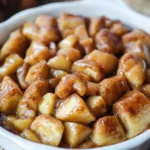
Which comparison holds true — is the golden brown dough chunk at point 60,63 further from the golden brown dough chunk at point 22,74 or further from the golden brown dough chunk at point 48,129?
the golden brown dough chunk at point 48,129

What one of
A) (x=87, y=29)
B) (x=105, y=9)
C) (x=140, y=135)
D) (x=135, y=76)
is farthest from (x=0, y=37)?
(x=140, y=135)

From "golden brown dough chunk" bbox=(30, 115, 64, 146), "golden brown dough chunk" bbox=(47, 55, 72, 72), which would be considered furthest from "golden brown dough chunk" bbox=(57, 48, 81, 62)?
"golden brown dough chunk" bbox=(30, 115, 64, 146)

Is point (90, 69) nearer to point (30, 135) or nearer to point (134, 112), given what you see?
point (134, 112)

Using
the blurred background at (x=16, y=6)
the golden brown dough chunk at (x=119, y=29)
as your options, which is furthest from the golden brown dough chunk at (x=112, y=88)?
the blurred background at (x=16, y=6)

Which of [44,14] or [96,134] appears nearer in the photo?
[96,134]

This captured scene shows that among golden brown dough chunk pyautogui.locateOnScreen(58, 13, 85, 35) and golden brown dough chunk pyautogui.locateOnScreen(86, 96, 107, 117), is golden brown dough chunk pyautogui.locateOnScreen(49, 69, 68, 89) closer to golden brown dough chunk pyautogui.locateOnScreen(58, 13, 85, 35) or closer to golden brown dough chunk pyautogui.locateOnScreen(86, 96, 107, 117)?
golden brown dough chunk pyautogui.locateOnScreen(86, 96, 107, 117)

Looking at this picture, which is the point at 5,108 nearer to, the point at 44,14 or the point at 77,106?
the point at 77,106

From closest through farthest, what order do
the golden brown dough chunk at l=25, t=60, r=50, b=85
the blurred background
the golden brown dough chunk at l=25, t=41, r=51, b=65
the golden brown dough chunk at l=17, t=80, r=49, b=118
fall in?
the golden brown dough chunk at l=17, t=80, r=49, b=118, the golden brown dough chunk at l=25, t=60, r=50, b=85, the golden brown dough chunk at l=25, t=41, r=51, b=65, the blurred background
